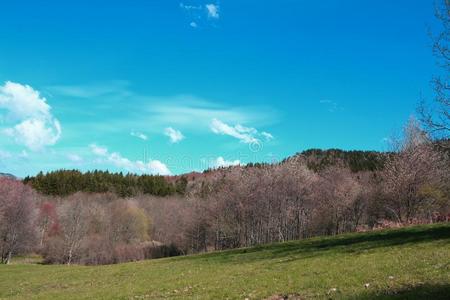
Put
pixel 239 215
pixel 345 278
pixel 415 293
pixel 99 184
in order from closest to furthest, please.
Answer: pixel 415 293 → pixel 345 278 → pixel 239 215 → pixel 99 184

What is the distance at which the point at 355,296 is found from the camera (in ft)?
42.2

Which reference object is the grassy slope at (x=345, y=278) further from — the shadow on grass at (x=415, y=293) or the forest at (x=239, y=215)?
the forest at (x=239, y=215)

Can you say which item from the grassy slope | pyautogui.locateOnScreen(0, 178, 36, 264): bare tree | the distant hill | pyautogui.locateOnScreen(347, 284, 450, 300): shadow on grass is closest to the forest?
pyautogui.locateOnScreen(0, 178, 36, 264): bare tree

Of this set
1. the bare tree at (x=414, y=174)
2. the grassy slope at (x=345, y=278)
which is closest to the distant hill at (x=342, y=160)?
the bare tree at (x=414, y=174)

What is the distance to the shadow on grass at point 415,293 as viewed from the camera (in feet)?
→ 38.1

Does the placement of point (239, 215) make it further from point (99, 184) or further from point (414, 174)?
point (99, 184)

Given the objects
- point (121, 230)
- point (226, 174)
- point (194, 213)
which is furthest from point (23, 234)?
point (226, 174)

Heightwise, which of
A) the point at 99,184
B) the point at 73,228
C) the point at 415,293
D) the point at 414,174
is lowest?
the point at 415,293

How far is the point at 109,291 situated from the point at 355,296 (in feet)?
47.5

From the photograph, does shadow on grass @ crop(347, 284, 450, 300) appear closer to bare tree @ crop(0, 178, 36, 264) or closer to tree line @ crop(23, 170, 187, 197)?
bare tree @ crop(0, 178, 36, 264)

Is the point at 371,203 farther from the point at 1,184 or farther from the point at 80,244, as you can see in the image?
the point at 1,184

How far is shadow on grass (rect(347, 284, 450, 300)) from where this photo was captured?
1160 centimetres

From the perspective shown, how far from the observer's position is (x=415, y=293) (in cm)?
1210

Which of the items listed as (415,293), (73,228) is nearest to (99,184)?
(73,228)
